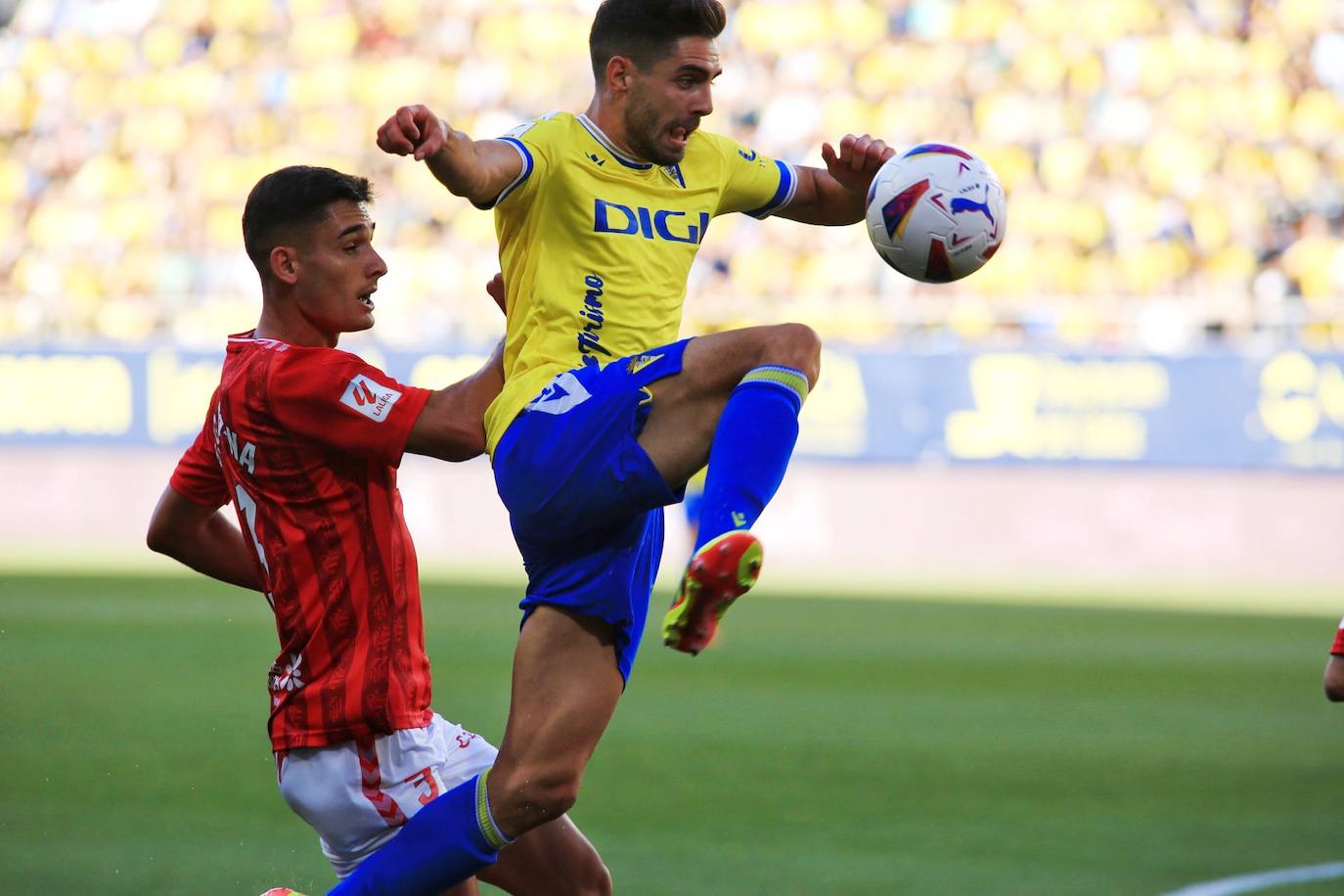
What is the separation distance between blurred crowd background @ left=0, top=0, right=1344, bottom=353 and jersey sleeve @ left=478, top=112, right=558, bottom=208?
10.9 m

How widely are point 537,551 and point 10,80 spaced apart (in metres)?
18.9

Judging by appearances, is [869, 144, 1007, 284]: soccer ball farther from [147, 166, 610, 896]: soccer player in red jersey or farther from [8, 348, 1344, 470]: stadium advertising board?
[8, 348, 1344, 470]: stadium advertising board

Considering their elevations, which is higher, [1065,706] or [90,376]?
[90,376]

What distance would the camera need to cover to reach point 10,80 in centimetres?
2106

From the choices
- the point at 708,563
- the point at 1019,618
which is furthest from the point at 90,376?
the point at 708,563

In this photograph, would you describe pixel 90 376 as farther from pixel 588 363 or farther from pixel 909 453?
pixel 588 363

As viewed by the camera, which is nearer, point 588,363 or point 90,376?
point 588,363

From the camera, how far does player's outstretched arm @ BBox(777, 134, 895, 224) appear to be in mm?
4910

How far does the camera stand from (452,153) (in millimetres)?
4031

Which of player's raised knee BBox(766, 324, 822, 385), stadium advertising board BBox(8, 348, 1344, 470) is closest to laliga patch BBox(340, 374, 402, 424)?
player's raised knee BBox(766, 324, 822, 385)

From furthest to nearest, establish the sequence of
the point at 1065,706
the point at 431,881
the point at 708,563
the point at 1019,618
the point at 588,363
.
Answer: the point at 1019,618 → the point at 1065,706 → the point at 588,363 → the point at 431,881 → the point at 708,563

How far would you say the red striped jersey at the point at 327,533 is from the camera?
409 centimetres

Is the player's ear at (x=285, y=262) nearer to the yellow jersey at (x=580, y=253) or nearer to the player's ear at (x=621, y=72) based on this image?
the yellow jersey at (x=580, y=253)

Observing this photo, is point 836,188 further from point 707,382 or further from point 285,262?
point 285,262
